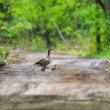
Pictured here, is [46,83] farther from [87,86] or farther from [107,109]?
[107,109]

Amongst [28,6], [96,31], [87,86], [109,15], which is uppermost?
[28,6]

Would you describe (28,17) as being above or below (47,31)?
above

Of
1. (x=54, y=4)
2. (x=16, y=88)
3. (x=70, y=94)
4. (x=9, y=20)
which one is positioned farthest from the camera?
(x=54, y=4)

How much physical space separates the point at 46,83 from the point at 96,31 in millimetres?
12415

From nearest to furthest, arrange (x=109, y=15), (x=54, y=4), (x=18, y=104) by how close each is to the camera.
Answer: (x=18, y=104), (x=109, y=15), (x=54, y=4)

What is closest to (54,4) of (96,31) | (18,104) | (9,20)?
(9,20)

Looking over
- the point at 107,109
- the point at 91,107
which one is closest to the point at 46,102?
the point at 91,107

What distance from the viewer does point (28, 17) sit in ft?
108

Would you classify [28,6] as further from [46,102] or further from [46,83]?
[46,102]

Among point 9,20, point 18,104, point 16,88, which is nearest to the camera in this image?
point 18,104

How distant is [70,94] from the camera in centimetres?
524

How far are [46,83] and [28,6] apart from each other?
84.4 feet

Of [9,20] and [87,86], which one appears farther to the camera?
[9,20]

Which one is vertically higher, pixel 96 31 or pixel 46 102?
pixel 96 31
